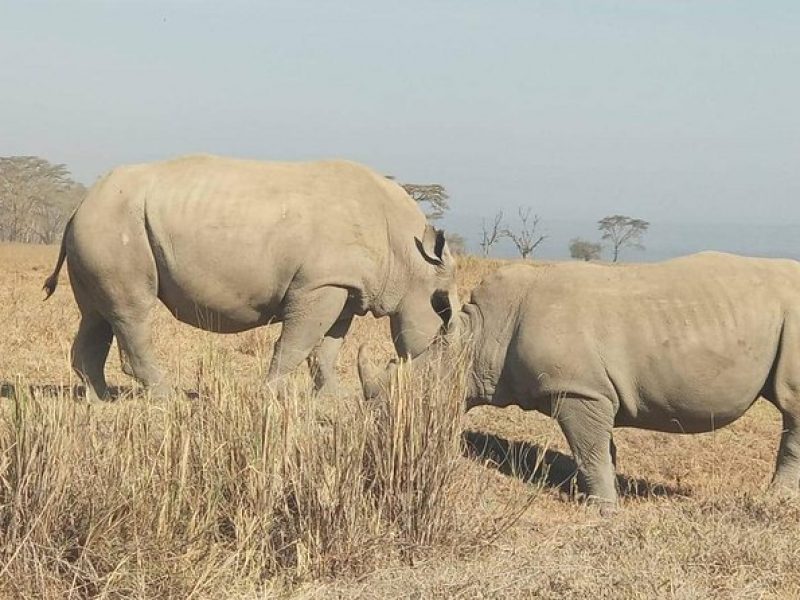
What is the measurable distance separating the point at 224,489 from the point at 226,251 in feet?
10.4

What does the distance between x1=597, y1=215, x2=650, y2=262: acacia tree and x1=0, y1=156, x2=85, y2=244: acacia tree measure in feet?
97.2

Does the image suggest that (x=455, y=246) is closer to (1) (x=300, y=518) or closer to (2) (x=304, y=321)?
(2) (x=304, y=321)

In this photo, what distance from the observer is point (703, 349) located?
611 centimetres

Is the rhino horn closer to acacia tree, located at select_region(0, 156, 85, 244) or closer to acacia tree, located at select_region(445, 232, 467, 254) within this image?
acacia tree, located at select_region(445, 232, 467, 254)

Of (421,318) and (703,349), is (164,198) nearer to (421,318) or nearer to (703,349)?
(421,318)

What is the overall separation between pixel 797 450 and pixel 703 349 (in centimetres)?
86

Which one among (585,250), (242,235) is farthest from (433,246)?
(585,250)

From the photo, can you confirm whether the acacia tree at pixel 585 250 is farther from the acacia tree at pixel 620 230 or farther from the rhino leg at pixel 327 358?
the rhino leg at pixel 327 358

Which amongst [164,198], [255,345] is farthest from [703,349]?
[255,345]

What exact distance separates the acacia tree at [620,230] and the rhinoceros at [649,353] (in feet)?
177

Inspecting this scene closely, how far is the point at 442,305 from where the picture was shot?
26.0ft

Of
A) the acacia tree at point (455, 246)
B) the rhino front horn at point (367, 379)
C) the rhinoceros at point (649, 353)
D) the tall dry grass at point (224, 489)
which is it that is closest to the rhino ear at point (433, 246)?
the acacia tree at point (455, 246)

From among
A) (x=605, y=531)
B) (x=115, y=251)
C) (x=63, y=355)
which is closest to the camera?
(x=605, y=531)

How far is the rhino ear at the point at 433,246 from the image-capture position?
25.1 feet
